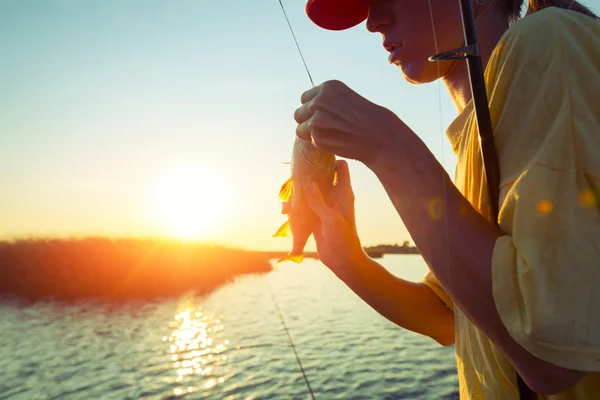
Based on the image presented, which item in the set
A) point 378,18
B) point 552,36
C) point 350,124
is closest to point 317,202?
point 378,18

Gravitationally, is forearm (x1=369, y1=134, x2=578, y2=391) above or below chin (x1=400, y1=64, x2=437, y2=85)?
below

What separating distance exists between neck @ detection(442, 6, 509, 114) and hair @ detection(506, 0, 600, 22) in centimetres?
7

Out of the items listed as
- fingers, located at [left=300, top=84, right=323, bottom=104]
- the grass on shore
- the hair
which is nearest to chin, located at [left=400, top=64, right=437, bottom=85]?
the hair

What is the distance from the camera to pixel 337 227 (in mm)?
2559

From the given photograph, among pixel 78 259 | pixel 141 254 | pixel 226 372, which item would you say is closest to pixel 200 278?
pixel 141 254

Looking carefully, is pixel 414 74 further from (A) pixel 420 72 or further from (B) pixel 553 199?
(B) pixel 553 199

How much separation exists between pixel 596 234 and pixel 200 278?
51.7 m

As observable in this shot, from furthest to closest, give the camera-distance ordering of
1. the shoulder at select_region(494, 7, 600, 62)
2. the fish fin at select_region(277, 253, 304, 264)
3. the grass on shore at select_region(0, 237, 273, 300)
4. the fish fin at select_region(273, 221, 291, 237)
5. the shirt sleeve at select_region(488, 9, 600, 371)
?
the grass on shore at select_region(0, 237, 273, 300), the fish fin at select_region(273, 221, 291, 237), the fish fin at select_region(277, 253, 304, 264), the shoulder at select_region(494, 7, 600, 62), the shirt sleeve at select_region(488, 9, 600, 371)

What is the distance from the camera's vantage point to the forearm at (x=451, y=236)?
951 mm

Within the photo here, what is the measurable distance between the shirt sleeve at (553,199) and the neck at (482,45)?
2.12 ft

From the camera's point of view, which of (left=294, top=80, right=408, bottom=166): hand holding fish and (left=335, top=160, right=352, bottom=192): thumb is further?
(left=335, top=160, right=352, bottom=192): thumb

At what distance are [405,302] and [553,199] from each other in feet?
4.93

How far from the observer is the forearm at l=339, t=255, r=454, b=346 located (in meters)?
2.22

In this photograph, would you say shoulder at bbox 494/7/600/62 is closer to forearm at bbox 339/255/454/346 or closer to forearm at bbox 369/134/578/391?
forearm at bbox 369/134/578/391
